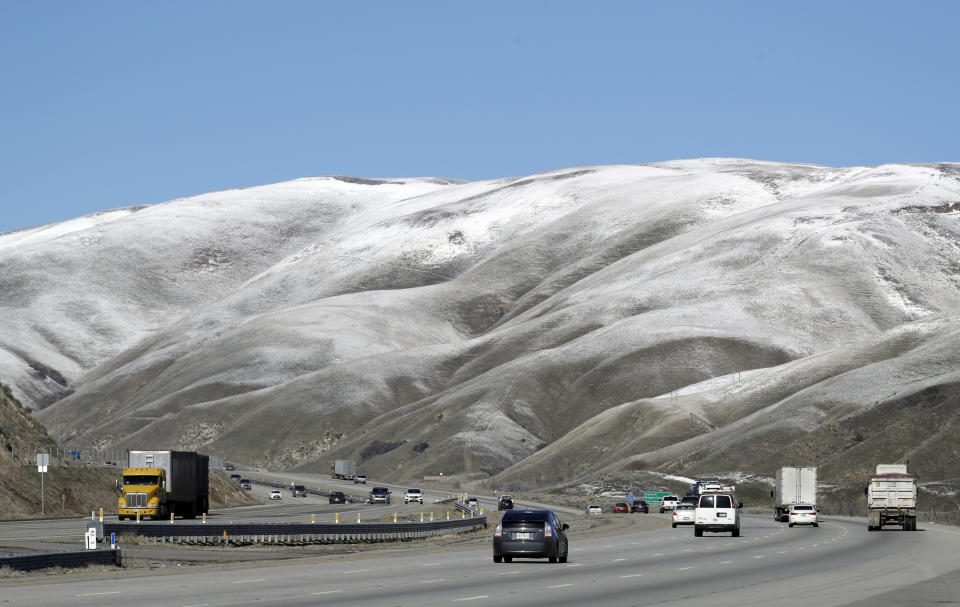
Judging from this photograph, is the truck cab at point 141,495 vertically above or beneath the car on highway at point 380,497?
above

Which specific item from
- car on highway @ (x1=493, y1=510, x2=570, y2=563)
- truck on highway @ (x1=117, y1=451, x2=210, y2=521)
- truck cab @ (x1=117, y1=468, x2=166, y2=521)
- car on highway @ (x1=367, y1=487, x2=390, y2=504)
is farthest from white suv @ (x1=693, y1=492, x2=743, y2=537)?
car on highway @ (x1=367, y1=487, x2=390, y2=504)

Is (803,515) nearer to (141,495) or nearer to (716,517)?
(716,517)

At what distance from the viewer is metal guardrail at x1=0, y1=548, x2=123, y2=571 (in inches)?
1242

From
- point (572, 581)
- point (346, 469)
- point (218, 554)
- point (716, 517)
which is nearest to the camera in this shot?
point (572, 581)

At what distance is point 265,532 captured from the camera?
47094 millimetres

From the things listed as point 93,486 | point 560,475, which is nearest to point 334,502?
point 93,486

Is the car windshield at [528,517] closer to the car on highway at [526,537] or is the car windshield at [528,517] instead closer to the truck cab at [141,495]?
the car on highway at [526,537]

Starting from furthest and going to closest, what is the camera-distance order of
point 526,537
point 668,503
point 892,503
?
point 668,503 < point 892,503 < point 526,537

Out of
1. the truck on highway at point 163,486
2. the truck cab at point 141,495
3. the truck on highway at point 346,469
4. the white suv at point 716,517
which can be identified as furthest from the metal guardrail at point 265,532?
the truck on highway at point 346,469

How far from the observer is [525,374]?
609 ft

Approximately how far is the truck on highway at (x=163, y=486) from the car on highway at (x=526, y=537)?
30329 millimetres

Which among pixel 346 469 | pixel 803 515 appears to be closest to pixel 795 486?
pixel 803 515

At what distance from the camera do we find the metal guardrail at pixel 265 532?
4481cm

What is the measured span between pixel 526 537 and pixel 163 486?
33.0m
